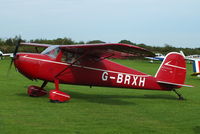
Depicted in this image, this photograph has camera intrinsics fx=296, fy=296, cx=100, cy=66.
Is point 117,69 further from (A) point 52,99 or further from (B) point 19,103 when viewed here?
(B) point 19,103

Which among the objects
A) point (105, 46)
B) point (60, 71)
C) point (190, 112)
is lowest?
point (190, 112)

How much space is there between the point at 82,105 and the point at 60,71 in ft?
5.51

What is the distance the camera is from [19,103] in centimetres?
922

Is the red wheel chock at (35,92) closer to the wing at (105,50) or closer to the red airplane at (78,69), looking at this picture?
the red airplane at (78,69)

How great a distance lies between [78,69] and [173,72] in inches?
156

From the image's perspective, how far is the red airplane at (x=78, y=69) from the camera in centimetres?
989

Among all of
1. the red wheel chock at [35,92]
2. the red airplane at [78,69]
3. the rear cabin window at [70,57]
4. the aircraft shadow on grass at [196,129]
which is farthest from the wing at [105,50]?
the aircraft shadow on grass at [196,129]

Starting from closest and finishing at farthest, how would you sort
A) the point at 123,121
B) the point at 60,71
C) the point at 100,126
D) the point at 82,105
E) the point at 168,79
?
the point at 100,126
the point at 123,121
the point at 82,105
the point at 60,71
the point at 168,79

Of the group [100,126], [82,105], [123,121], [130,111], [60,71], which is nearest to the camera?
[100,126]

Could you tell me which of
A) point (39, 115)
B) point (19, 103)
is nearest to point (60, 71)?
point (19, 103)

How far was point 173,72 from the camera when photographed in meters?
12.0

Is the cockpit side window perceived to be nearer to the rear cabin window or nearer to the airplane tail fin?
the rear cabin window

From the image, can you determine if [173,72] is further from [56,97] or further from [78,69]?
[56,97]

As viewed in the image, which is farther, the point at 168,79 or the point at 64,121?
the point at 168,79
